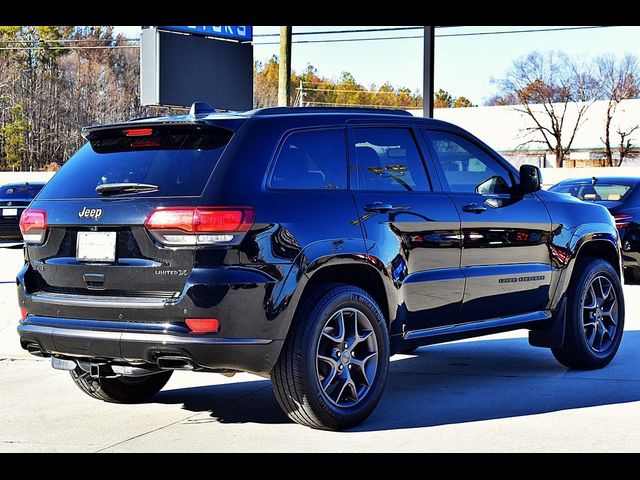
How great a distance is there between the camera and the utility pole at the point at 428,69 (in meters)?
15.8

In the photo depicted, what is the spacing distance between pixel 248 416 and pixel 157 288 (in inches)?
51.9

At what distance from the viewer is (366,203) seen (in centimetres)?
636

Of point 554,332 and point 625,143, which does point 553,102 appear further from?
point 554,332

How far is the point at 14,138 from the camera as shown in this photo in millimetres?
80812

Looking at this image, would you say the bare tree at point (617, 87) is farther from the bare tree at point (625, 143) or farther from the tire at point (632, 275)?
the tire at point (632, 275)

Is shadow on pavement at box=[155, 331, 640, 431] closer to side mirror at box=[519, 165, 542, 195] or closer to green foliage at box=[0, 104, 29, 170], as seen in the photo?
side mirror at box=[519, 165, 542, 195]

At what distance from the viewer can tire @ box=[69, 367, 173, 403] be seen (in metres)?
7.01

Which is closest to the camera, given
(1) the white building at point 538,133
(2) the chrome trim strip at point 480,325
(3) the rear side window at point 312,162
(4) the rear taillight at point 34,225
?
(3) the rear side window at point 312,162

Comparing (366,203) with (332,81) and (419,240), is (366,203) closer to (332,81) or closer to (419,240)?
(419,240)

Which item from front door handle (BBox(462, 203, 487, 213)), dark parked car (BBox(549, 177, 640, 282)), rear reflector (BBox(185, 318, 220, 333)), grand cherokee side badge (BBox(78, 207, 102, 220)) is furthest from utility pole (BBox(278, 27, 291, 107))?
rear reflector (BBox(185, 318, 220, 333))

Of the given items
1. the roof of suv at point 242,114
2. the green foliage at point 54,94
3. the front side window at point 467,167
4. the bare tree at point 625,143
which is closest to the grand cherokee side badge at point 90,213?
the roof of suv at point 242,114

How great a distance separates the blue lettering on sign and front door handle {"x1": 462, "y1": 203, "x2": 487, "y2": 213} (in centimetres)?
1285

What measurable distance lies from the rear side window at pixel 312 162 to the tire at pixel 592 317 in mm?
2549
